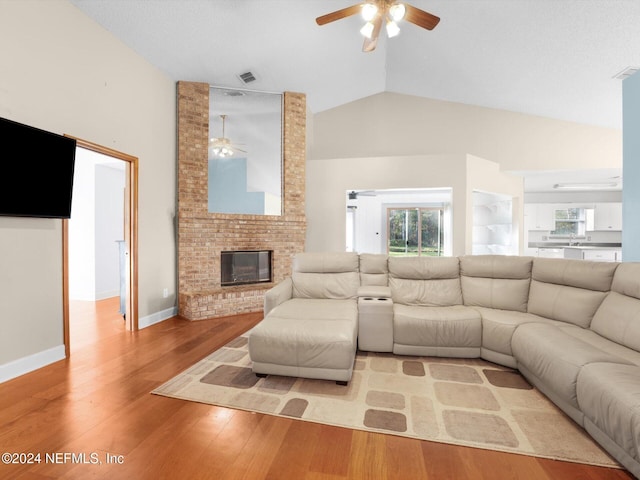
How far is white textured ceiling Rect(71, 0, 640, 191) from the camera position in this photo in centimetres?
315

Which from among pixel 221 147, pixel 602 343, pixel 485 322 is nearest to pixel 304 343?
pixel 485 322

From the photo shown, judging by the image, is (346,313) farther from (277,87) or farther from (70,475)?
(277,87)

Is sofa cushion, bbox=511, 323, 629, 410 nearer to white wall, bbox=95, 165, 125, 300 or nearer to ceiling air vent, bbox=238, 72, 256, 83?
ceiling air vent, bbox=238, 72, 256, 83

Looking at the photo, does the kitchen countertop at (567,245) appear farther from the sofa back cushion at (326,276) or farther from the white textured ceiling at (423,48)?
the sofa back cushion at (326,276)

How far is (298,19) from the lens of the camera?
3.57m

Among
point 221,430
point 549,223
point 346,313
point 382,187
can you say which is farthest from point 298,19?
point 549,223

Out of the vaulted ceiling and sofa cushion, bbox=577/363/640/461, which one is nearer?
sofa cushion, bbox=577/363/640/461

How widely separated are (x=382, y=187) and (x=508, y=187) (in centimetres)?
252

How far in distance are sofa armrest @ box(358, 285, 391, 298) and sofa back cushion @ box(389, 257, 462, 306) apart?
177mm

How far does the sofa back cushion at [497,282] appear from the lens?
9.81ft

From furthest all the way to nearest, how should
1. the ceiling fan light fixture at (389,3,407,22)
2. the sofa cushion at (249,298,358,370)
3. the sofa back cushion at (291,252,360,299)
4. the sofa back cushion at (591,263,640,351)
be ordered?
the sofa back cushion at (291,252,360,299) → the ceiling fan light fixture at (389,3,407,22) → the sofa cushion at (249,298,358,370) → the sofa back cushion at (591,263,640,351)

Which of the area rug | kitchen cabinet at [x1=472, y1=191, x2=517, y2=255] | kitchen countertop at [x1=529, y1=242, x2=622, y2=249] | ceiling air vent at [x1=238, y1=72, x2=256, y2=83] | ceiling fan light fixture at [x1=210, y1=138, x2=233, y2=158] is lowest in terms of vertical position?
the area rug

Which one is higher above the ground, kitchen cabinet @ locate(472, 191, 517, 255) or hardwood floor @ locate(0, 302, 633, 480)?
kitchen cabinet @ locate(472, 191, 517, 255)

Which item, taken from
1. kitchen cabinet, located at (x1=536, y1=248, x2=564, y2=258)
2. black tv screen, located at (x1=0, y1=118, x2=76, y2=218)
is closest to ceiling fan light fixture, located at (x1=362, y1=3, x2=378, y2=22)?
black tv screen, located at (x1=0, y1=118, x2=76, y2=218)
